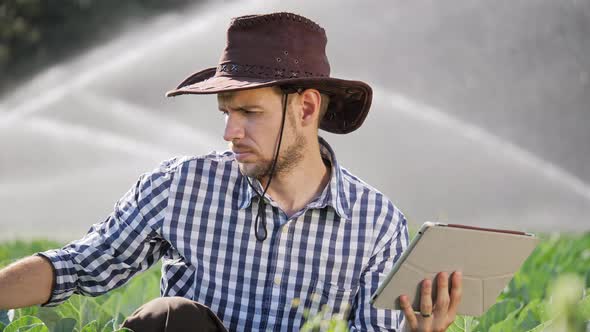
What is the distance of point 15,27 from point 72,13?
2.39 meters

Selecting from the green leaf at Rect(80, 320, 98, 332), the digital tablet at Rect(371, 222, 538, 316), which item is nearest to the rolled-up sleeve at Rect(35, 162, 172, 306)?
the green leaf at Rect(80, 320, 98, 332)

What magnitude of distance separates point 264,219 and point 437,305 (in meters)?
0.61

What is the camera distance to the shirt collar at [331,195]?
283 centimetres

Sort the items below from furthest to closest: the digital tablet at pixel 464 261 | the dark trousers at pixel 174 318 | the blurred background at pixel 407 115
→ the blurred background at pixel 407 115 < the dark trousers at pixel 174 318 < the digital tablet at pixel 464 261

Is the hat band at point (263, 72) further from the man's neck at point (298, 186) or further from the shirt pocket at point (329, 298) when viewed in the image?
the shirt pocket at point (329, 298)

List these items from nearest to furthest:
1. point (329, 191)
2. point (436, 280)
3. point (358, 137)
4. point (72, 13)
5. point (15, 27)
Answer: point (436, 280) → point (329, 191) → point (358, 137) → point (15, 27) → point (72, 13)

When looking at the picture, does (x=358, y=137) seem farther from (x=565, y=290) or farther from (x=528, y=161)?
(x=565, y=290)

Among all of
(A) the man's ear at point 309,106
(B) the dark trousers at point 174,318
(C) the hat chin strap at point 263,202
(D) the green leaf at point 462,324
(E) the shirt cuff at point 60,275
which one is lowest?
(D) the green leaf at point 462,324

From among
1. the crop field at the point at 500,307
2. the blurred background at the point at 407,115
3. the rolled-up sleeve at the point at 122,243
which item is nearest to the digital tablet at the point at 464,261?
the crop field at the point at 500,307

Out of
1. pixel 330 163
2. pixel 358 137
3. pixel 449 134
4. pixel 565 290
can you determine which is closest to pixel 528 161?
pixel 449 134

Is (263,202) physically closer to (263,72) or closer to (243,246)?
(243,246)

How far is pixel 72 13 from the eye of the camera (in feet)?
72.5

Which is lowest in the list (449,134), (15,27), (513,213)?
(513,213)

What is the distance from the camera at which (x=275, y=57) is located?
280 cm
